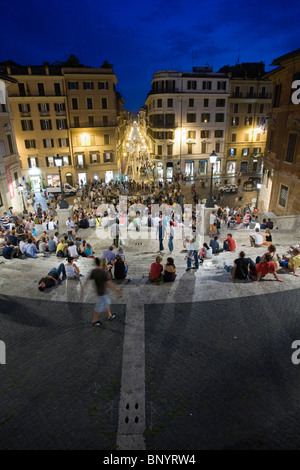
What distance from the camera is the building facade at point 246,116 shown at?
4206 centimetres

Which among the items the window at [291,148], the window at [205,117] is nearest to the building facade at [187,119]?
the window at [205,117]

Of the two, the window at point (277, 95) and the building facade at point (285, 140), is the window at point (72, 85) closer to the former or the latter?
the building facade at point (285, 140)

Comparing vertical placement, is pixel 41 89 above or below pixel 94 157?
above

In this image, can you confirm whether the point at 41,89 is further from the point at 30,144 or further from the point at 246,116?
the point at 246,116

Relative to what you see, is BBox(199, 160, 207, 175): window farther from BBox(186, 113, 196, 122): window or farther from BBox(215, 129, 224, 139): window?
BBox(186, 113, 196, 122): window

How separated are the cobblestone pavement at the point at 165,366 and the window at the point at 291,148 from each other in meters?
13.2

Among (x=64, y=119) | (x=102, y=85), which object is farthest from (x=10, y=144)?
(x=102, y=85)

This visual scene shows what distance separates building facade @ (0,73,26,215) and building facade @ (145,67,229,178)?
67.9 ft

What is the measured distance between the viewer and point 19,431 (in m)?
5.05

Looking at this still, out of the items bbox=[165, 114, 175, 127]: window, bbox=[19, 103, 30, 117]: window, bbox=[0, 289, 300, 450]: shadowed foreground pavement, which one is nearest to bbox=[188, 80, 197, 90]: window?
bbox=[165, 114, 175, 127]: window

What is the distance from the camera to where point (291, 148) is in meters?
19.7

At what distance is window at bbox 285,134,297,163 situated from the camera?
1934 centimetres

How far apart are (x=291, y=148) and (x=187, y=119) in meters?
25.0
